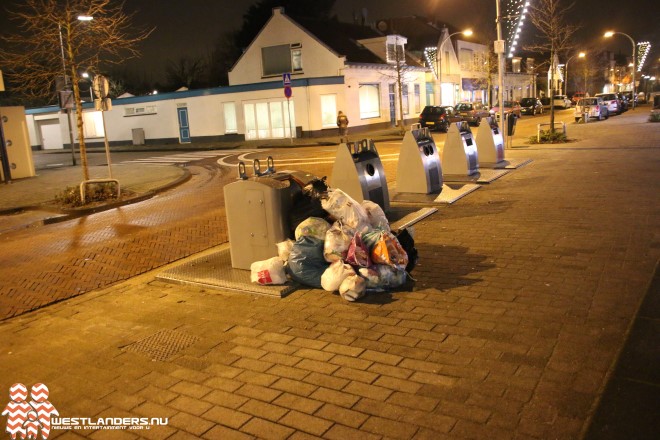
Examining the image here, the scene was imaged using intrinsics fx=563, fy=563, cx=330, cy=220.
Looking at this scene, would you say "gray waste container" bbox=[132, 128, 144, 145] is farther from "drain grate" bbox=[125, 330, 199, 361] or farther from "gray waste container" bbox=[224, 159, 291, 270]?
"drain grate" bbox=[125, 330, 199, 361]

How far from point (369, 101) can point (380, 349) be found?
35.9 metres

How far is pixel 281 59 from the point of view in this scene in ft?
129

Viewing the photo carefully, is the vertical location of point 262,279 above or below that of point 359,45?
below

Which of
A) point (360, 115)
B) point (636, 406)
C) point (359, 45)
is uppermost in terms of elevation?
point (359, 45)

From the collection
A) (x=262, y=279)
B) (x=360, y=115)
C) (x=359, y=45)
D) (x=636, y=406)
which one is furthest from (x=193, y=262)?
(x=359, y=45)

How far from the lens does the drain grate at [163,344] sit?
4.69m

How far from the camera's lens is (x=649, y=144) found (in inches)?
727

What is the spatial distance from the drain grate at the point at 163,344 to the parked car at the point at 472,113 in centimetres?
3216

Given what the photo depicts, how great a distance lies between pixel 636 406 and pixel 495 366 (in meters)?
0.91

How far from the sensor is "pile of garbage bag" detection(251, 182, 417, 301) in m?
5.68

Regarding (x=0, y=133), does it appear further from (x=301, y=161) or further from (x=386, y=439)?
(x=386, y=439)

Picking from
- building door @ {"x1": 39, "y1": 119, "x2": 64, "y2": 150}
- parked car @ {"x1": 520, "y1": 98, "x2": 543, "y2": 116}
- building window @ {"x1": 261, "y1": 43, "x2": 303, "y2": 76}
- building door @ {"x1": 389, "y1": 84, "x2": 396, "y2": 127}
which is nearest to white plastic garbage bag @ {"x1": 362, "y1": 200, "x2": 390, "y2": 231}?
building window @ {"x1": 261, "y1": 43, "x2": 303, "y2": 76}

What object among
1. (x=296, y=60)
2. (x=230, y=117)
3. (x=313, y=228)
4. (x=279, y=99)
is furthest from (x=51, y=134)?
(x=313, y=228)

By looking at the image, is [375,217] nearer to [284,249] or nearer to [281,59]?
[284,249]
